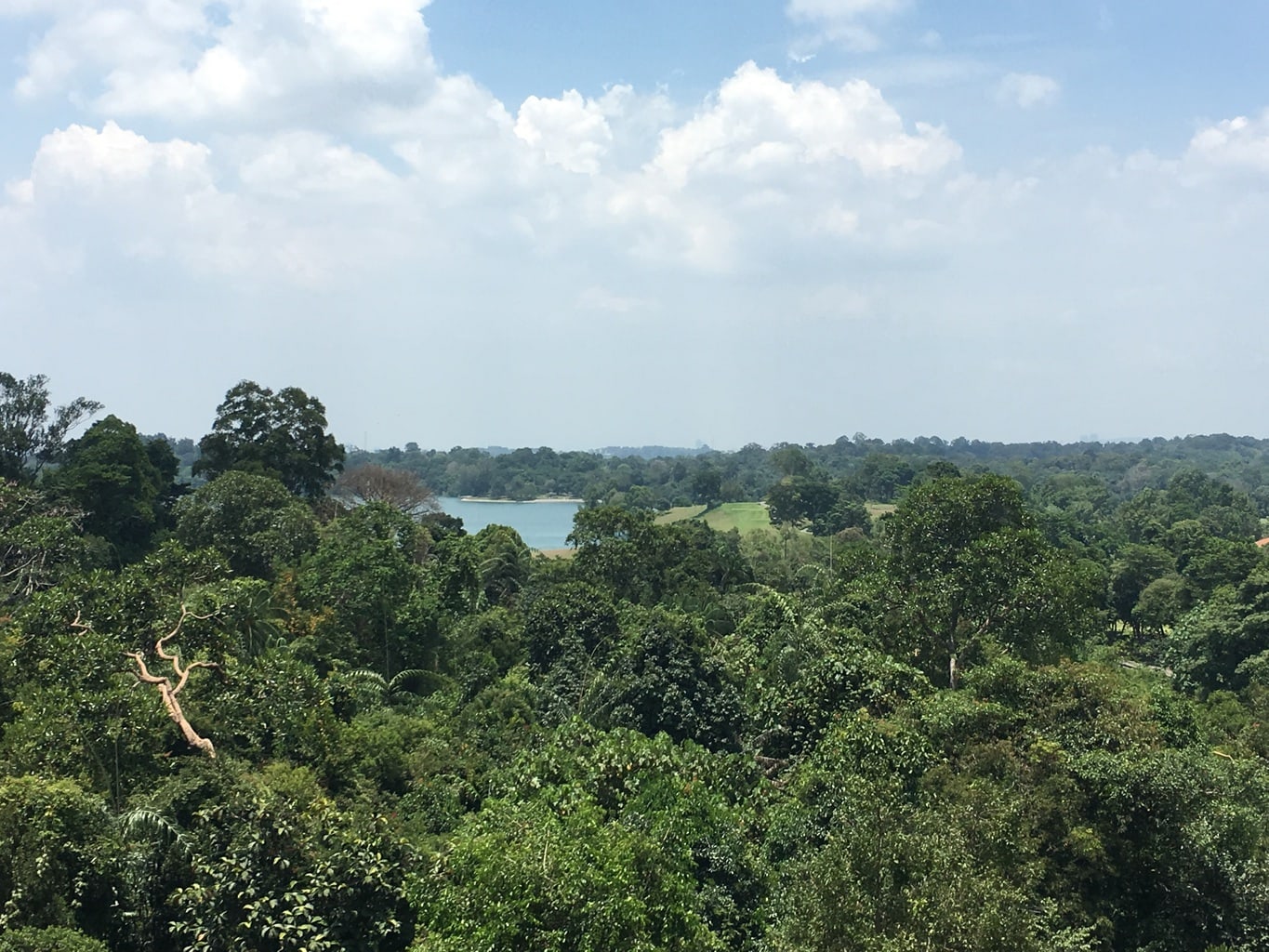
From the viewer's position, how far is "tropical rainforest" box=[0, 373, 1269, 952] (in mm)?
8602

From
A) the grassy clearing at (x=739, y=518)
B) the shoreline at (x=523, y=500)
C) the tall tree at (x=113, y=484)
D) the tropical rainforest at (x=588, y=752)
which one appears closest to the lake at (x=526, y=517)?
the shoreline at (x=523, y=500)

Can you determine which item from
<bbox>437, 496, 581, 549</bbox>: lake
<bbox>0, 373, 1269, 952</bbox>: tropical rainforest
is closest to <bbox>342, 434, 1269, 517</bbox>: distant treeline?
<bbox>437, 496, 581, 549</bbox>: lake

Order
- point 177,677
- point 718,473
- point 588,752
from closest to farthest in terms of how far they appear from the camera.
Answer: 1. point 588,752
2. point 177,677
3. point 718,473

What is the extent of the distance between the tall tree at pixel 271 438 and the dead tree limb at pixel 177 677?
821 inches

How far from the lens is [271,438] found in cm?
3525

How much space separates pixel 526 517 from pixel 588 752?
89.7 meters

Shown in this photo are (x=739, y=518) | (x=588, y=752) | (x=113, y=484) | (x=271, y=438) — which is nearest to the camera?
(x=588, y=752)

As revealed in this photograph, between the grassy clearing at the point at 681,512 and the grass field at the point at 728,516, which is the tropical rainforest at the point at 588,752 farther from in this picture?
the grassy clearing at the point at 681,512

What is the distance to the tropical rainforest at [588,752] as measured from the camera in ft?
28.2

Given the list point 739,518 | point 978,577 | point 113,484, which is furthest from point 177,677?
Result: point 739,518

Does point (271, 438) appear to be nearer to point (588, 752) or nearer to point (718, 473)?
point (588, 752)

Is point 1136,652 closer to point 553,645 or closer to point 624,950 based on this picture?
point 553,645

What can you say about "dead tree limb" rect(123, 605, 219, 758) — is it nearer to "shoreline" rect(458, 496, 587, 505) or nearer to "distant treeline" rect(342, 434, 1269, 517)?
"distant treeline" rect(342, 434, 1269, 517)

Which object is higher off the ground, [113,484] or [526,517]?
[113,484]
